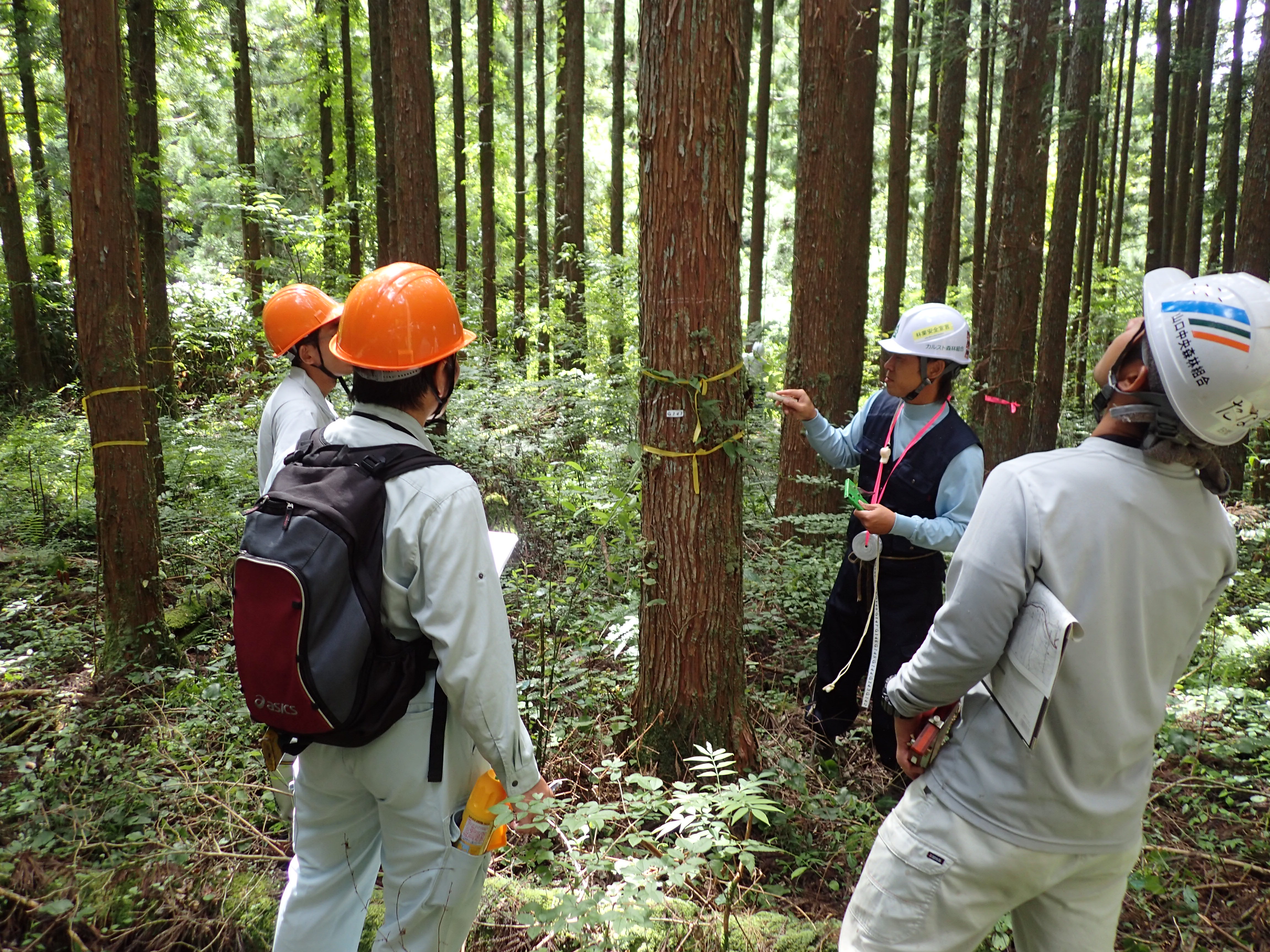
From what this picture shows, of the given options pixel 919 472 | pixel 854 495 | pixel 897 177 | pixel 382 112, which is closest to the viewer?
pixel 854 495

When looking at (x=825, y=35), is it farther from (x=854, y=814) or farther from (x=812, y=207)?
(x=854, y=814)

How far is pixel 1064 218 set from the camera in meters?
11.4

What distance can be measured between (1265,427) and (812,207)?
330 inches

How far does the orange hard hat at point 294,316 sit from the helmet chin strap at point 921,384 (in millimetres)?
2850

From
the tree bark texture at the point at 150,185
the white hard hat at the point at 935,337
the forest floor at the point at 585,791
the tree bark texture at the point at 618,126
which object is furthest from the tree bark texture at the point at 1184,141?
the tree bark texture at the point at 150,185

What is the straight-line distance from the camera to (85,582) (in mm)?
6898

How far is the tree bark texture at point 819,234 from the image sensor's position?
649cm

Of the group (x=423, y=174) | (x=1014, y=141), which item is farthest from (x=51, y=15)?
(x=1014, y=141)

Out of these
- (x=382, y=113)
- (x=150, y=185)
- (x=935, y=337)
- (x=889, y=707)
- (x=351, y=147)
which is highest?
(x=351, y=147)

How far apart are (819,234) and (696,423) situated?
4038 millimetres

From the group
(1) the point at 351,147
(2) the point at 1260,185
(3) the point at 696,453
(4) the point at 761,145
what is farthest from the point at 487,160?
(3) the point at 696,453

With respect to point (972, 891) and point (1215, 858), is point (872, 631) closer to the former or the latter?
point (1215, 858)

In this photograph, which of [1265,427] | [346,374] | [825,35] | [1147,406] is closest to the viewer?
[1147,406]

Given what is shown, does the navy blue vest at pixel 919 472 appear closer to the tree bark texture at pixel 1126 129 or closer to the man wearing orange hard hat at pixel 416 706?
the man wearing orange hard hat at pixel 416 706
